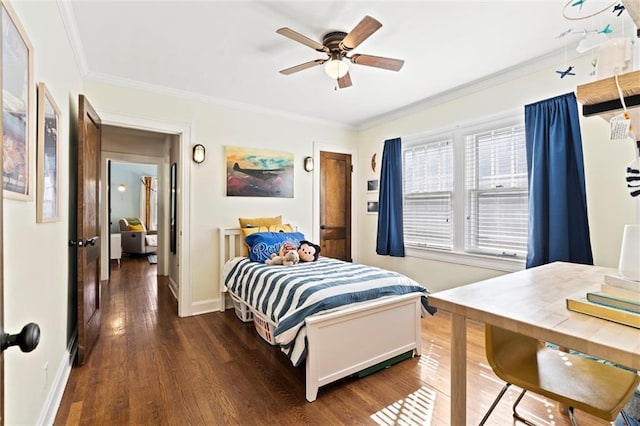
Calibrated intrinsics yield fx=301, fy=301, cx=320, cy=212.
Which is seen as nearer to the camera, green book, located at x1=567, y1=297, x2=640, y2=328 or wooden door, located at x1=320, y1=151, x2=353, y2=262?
green book, located at x1=567, y1=297, x2=640, y2=328

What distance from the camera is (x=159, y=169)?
5.72 m

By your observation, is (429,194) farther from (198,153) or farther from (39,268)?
(39,268)

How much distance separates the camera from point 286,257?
318cm

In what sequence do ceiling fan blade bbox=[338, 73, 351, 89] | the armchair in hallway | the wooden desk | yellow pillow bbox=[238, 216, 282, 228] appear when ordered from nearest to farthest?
the wooden desk → ceiling fan blade bbox=[338, 73, 351, 89] → yellow pillow bbox=[238, 216, 282, 228] → the armchair in hallway

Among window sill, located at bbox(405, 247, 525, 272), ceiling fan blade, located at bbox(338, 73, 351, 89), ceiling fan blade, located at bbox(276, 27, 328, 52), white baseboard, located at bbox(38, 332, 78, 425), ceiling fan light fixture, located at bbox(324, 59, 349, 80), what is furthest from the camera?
window sill, located at bbox(405, 247, 525, 272)

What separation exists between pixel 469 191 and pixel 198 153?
3251 mm

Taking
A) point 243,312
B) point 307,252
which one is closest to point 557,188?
point 307,252

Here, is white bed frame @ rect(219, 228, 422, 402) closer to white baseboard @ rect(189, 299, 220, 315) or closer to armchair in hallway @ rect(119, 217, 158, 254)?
white baseboard @ rect(189, 299, 220, 315)

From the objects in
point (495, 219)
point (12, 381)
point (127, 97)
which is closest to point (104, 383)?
point (12, 381)

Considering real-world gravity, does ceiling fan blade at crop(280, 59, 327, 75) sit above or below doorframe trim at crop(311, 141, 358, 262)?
above

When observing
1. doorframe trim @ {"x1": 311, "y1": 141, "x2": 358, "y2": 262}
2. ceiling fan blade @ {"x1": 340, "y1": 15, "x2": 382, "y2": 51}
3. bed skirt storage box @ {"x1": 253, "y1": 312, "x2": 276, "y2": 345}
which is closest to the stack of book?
ceiling fan blade @ {"x1": 340, "y1": 15, "x2": 382, "y2": 51}

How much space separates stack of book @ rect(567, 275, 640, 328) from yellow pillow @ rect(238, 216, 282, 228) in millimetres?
3328

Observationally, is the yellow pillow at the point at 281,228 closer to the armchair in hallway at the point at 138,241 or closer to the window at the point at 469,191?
the window at the point at 469,191

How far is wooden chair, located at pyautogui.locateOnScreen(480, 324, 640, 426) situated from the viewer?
3.97 feet
